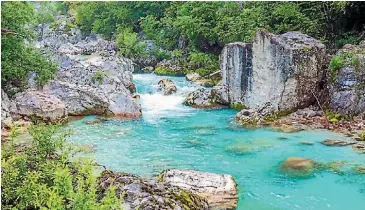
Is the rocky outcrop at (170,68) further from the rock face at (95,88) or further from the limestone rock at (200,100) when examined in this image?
the limestone rock at (200,100)

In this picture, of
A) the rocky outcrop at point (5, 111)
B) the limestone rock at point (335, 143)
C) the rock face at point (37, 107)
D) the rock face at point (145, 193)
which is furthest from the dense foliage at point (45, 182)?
the rock face at point (37, 107)

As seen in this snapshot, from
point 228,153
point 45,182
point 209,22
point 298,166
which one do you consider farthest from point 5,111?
point 209,22

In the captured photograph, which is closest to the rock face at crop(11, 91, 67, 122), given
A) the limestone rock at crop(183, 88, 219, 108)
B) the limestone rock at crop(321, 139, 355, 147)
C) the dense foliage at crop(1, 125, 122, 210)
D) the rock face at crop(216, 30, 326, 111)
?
the limestone rock at crop(183, 88, 219, 108)

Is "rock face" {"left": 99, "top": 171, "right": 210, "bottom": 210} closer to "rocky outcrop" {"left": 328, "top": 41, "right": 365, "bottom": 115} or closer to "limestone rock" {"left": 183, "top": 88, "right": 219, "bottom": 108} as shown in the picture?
"rocky outcrop" {"left": 328, "top": 41, "right": 365, "bottom": 115}

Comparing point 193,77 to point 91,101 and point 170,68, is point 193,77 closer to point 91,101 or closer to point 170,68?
point 170,68

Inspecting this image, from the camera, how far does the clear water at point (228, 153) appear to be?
938cm

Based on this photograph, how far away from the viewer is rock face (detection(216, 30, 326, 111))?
53.2ft

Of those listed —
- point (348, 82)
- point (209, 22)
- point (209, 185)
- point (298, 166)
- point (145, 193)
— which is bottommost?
point (298, 166)

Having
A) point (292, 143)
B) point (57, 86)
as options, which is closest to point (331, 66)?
point (292, 143)

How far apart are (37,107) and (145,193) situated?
1071cm

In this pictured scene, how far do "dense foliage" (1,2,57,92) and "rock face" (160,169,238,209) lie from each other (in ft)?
26.7

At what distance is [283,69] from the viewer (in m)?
16.4

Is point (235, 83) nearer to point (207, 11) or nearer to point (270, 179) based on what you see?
point (270, 179)

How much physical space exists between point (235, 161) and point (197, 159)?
0.99 m
